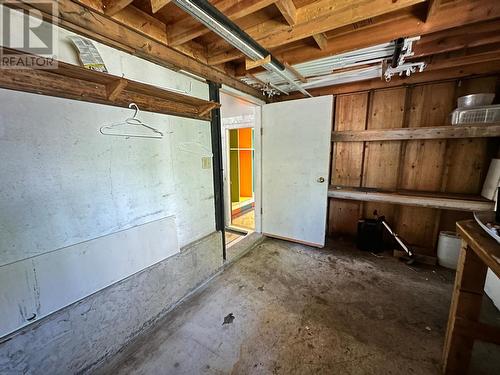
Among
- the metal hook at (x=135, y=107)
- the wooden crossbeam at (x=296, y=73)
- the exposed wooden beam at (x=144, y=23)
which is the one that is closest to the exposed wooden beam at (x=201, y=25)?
the exposed wooden beam at (x=144, y=23)

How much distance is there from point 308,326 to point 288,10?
228 cm

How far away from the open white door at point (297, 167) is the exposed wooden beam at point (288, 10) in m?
1.35

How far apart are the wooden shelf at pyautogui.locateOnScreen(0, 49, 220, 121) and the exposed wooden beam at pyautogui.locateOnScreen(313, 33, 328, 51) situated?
1.08 m

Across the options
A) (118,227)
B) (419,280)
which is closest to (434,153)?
(419,280)

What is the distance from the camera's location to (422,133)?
7.61 feet

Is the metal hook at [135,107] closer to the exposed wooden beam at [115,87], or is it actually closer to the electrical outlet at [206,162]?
the exposed wooden beam at [115,87]

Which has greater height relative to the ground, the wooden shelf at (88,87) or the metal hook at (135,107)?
the wooden shelf at (88,87)

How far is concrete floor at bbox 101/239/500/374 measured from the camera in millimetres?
1337

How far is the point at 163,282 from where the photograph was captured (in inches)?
68.1

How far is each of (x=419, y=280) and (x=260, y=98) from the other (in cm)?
298

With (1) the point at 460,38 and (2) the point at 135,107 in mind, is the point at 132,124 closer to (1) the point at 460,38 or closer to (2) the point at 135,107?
(2) the point at 135,107

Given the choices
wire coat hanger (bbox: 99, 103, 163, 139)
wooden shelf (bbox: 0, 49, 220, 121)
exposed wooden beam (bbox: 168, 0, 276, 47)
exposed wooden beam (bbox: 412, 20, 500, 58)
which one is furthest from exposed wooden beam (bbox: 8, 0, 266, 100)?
exposed wooden beam (bbox: 412, 20, 500, 58)

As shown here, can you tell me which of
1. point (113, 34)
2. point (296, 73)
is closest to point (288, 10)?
point (296, 73)

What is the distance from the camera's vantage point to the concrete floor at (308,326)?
1337 millimetres
